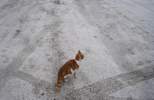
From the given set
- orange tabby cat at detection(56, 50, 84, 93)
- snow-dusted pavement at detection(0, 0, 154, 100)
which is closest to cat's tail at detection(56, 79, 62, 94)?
orange tabby cat at detection(56, 50, 84, 93)

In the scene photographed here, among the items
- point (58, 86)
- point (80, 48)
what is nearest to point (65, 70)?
point (58, 86)

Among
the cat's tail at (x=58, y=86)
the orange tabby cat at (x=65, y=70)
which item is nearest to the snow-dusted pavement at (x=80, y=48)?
the cat's tail at (x=58, y=86)

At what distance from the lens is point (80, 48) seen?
14.9 feet

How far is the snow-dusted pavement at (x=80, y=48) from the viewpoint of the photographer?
3430 millimetres

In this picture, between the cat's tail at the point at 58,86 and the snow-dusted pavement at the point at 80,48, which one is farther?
the snow-dusted pavement at the point at 80,48

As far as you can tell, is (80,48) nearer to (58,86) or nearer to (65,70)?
(65,70)

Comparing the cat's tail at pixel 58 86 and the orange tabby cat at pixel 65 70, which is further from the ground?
the orange tabby cat at pixel 65 70

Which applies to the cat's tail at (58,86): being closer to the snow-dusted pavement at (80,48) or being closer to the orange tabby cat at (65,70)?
the orange tabby cat at (65,70)

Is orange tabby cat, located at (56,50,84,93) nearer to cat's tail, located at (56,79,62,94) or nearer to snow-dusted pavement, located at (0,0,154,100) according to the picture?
cat's tail, located at (56,79,62,94)

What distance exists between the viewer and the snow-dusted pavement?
3.43 meters

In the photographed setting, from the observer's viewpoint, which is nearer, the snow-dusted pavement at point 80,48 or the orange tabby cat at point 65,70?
the orange tabby cat at point 65,70

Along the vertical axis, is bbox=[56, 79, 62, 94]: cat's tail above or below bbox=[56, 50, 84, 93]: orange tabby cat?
below

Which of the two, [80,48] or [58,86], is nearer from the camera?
[58,86]

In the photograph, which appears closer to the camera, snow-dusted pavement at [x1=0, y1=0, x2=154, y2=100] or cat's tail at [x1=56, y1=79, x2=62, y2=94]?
cat's tail at [x1=56, y1=79, x2=62, y2=94]
